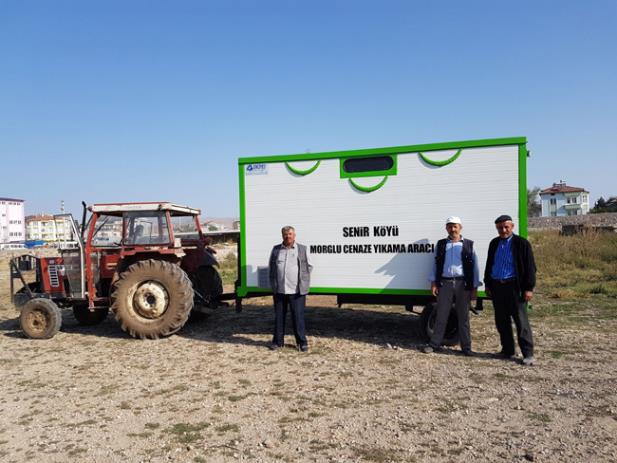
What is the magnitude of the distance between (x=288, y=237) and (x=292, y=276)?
52cm

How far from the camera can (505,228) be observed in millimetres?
5262

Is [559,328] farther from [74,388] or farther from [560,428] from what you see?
A: [74,388]

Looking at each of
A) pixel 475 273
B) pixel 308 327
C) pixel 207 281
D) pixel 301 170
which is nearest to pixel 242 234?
pixel 301 170

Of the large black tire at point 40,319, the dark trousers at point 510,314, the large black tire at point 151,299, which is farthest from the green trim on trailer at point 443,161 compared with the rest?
the large black tire at point 40,319

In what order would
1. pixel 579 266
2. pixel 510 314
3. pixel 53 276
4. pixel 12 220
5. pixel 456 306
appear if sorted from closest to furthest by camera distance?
1. pixel 510 314
2. pixel 456 306
3. pixel 53 276
4. pixel 579 266
5. pixel 12 220

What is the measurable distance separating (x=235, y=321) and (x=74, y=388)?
3531 millimetres

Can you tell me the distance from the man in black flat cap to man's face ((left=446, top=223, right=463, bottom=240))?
398mm

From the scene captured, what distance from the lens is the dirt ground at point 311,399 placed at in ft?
11.1

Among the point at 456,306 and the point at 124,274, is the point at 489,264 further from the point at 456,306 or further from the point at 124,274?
the point at 124,274

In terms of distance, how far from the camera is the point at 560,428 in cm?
357

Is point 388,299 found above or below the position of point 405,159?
below

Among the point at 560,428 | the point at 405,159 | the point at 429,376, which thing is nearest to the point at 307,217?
the point at 405,159

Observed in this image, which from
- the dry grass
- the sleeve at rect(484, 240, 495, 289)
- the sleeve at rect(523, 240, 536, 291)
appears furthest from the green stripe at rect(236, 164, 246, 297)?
the dry grass

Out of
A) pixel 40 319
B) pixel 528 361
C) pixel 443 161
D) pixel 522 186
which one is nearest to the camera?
pixel 528 361
